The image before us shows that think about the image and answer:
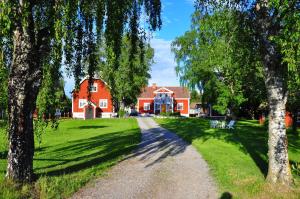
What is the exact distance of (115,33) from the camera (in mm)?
12375

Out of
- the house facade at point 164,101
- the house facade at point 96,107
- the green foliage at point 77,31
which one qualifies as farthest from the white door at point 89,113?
the green foliage at point 77,31

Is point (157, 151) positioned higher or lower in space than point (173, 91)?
lower

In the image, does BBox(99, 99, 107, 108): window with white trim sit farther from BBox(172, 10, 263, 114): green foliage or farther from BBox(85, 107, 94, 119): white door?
BBox(172, 10, 263, 114): green foliage

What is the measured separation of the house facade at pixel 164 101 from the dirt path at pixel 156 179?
228 ft

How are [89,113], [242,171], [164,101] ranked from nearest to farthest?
[242,171]
[89,113]
[164,101]

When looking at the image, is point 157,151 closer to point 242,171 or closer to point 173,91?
point 242,171

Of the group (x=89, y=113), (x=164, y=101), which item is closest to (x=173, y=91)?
(x=164, y=101)

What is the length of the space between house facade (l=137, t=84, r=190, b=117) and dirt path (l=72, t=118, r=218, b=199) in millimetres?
69378

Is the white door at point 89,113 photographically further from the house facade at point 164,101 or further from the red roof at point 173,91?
the red roof at point 173,91

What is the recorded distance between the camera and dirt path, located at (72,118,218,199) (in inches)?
456

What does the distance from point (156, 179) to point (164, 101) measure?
250 ft

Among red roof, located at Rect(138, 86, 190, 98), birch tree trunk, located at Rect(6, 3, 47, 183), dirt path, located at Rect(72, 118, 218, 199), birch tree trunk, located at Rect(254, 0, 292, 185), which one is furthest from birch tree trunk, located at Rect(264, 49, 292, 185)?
red roof, located at Rect(138, 86, 190, 98)

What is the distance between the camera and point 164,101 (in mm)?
89562

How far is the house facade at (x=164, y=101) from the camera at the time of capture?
89.4 metres
